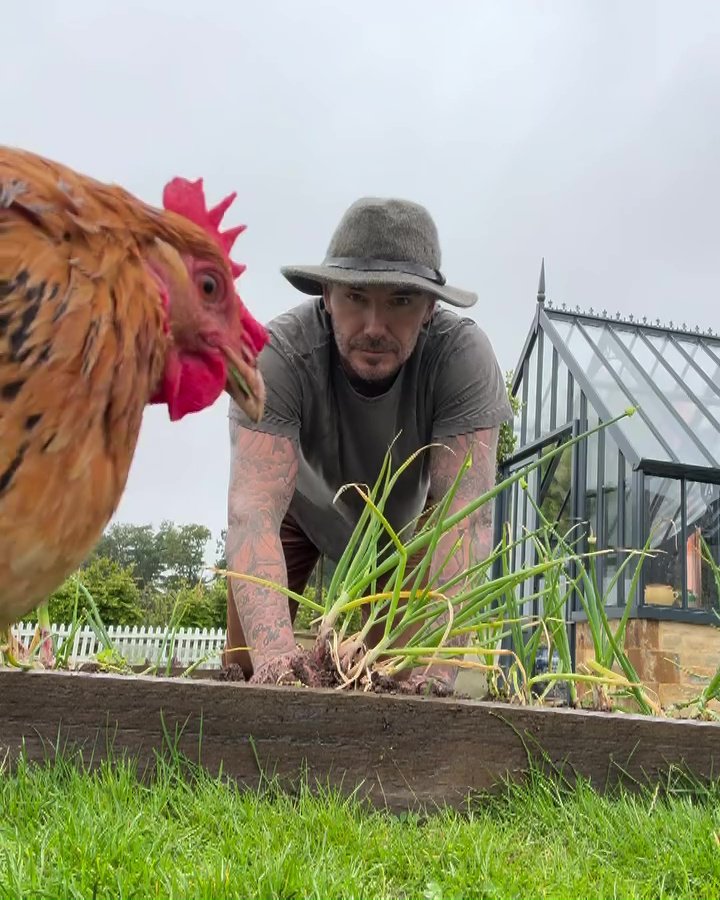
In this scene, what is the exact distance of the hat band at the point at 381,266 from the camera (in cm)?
221

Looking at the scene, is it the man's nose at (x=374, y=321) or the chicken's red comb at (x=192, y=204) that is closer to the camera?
the chicken's red comb at (x=192, y=204)

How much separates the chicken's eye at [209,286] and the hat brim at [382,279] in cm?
121

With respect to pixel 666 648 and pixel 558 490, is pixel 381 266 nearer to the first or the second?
pixel 666 648

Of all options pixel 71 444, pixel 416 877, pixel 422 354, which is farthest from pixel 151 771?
pixel 422 354

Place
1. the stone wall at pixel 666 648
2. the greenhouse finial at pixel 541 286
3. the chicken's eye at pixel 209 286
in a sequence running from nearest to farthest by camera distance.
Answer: the chicken's eye at pixel 209 286
the stone wall at pixel 666 648
the greenhouse finial at pixel 541 286

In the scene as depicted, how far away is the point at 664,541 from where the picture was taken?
8398mm

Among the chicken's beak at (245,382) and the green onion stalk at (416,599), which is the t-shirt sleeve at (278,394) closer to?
the green onion stalk at (416,599)

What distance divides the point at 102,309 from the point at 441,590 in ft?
4.23

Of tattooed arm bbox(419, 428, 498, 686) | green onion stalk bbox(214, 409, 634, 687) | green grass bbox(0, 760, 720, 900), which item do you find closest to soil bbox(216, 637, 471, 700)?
green onion stalk bbox(214, 409, 634, 687)

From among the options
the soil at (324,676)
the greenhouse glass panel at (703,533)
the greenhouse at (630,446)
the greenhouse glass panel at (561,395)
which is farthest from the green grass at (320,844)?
the greenhouse glass panel at (561,395)

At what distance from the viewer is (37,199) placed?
731 mm

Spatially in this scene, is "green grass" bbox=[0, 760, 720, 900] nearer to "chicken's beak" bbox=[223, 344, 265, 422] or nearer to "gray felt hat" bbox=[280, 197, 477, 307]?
"chicken's beak" bbox=[223, 344, 265, 422]

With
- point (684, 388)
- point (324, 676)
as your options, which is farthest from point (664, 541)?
point (324, 676)

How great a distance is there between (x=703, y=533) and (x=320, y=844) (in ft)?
25.0
